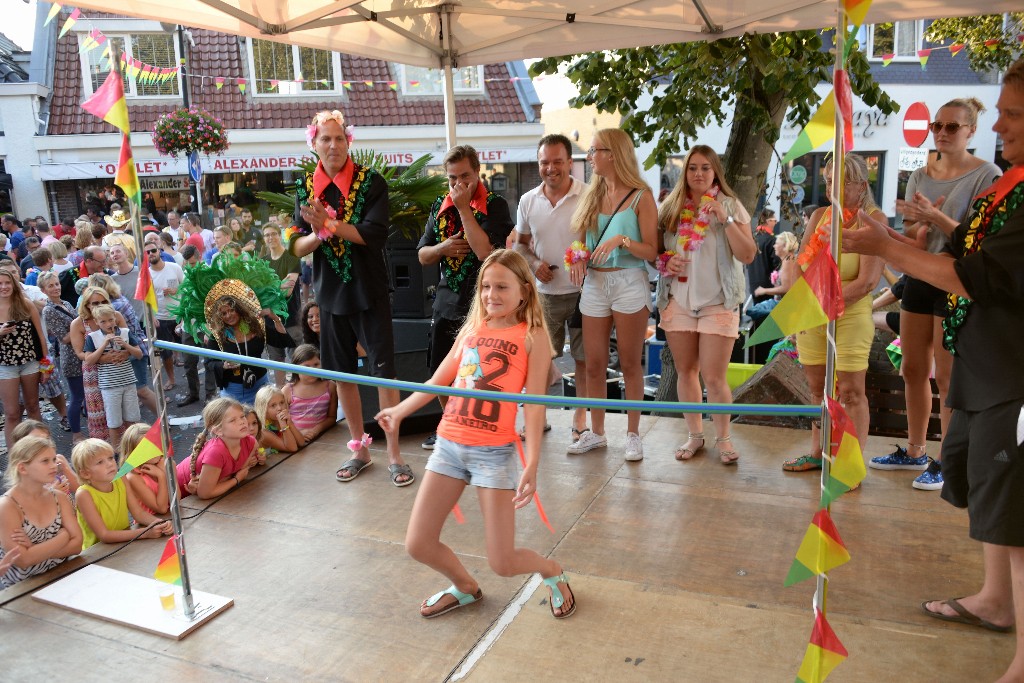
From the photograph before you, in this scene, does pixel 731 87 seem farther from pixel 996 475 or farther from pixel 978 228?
pixel 996 475

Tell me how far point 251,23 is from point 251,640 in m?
3.35

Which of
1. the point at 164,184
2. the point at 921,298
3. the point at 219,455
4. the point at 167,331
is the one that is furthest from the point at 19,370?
the point at 164,184

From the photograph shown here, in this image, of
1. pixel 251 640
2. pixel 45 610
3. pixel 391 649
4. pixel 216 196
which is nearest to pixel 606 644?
pixel 391 649

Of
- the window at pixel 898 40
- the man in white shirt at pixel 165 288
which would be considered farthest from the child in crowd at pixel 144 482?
the window at pixel 898 40

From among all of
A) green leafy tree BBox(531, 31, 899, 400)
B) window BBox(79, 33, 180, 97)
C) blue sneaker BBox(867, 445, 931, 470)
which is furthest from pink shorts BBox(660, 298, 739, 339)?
window BBox(79, 33, 180, 97)

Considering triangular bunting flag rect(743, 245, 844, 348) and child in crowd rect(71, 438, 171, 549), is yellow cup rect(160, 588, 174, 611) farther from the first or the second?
triangular bunting flag rect(743, 245, 844, 348)

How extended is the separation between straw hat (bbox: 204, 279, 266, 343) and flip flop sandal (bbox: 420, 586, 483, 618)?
135 inches

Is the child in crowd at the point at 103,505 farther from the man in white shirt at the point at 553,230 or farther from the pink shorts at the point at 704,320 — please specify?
the pink shorts at the point at 704,320

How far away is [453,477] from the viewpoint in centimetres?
299

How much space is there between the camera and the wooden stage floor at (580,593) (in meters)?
2.83

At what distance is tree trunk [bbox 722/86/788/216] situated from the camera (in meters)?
6.18

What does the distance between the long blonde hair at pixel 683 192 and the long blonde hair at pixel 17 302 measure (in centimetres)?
496

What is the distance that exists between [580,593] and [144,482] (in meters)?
2.44

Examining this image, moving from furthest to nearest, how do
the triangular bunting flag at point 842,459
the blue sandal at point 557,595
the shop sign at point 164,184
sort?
the shop sign at point 164,184
the blue sandal at point 557,595
the triangular bunting flag at point 842,459
